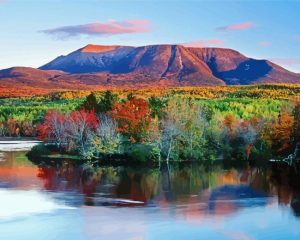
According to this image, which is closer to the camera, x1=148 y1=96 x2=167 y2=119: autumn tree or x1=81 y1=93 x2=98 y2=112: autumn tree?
x1=148 y1=96 x2=167 y2=119: autumn tree

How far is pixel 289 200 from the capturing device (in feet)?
121

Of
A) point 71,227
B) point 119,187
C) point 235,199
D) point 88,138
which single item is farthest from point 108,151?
point 71,227

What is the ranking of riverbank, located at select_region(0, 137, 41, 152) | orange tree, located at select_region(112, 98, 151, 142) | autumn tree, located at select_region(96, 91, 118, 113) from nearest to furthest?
1. orange tree, located at select_region(112, 98, 151, 142)
2. autumn tree, located at select_region(96, 91, 118, 113)
3. riverbank, located at select_region(0, 137, 41, 152)

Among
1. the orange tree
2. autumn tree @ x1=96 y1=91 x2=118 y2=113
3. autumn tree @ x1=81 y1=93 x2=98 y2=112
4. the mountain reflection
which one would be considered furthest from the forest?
the mountain reflection

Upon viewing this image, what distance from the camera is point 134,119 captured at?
191 feet

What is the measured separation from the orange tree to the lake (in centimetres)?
640

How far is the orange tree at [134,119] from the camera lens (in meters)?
57.7

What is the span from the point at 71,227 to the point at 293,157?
1267 inches

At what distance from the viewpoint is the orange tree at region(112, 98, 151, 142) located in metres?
57.7

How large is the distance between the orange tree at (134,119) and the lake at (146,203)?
21.0 feet

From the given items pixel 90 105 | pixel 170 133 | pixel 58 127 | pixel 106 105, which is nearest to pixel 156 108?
pixel 106 105

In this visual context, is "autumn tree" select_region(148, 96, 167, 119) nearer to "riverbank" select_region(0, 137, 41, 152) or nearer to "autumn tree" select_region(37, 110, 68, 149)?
"autumn tree" select_region(37, 110, 68, 149)

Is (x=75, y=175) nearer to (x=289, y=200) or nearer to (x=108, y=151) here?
(x=108, y=151)

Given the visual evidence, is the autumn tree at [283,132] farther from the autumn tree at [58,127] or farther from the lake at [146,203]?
the autumn tree at [58,127]
